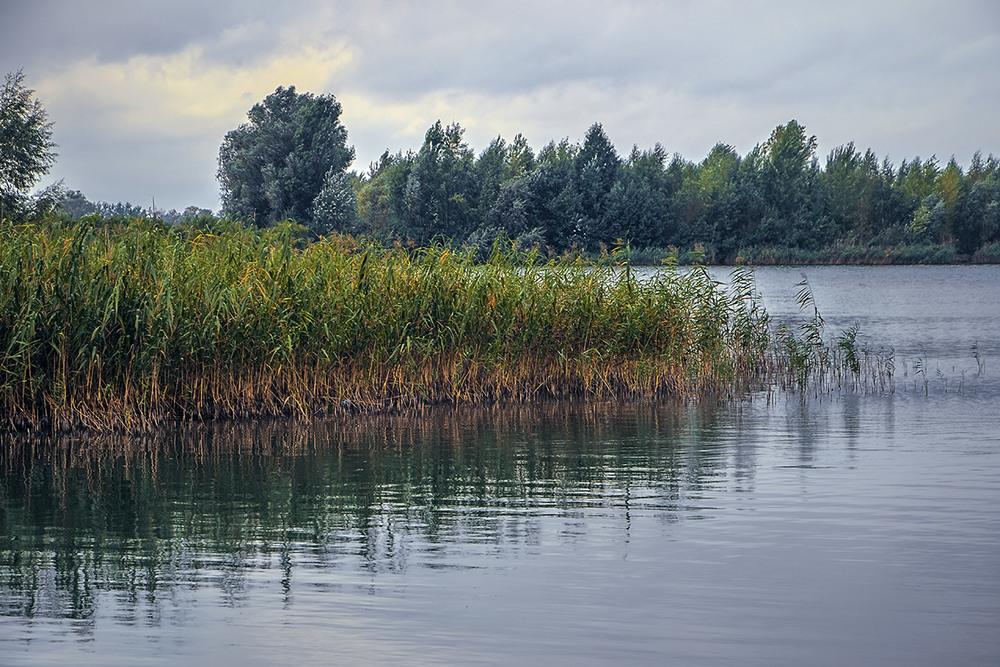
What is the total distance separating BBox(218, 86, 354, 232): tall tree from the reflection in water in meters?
55.8

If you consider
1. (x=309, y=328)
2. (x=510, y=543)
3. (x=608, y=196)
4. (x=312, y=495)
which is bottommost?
(x=510, y=543)

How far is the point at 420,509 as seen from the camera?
8.64 meters

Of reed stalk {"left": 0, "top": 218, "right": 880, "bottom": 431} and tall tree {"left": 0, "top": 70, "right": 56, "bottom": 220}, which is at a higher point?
tall tree {"left": 0, "top": 70, "right": 56, "bottom": 220}

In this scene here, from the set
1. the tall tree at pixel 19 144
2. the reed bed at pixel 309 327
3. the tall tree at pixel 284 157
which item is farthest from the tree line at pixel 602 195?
the reed bed at pixel 309 327

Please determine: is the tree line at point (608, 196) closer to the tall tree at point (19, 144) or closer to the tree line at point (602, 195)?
the tree line at point (602, 195)

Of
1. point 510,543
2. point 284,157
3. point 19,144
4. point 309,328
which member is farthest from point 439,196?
point 510,543

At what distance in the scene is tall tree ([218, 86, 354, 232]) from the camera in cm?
6756

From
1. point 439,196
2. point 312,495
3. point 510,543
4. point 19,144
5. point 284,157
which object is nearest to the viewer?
point 510,543

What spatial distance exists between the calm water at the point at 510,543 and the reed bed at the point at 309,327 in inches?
22.4

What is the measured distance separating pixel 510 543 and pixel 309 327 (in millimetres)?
5722

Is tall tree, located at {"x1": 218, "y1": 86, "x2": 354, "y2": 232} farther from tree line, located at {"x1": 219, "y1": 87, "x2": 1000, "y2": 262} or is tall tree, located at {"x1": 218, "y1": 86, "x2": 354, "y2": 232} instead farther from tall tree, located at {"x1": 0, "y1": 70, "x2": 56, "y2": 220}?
tall tree, located at {"x1": 0, "y1": 70, "x2": 56, "y2": 220}

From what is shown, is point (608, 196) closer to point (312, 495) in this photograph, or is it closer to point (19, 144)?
point (19, 144)

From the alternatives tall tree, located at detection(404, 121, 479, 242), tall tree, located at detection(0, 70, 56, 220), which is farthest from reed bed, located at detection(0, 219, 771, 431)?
tall tree, located at detection(404, 121, 479, 242)

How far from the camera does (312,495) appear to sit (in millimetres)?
9156
